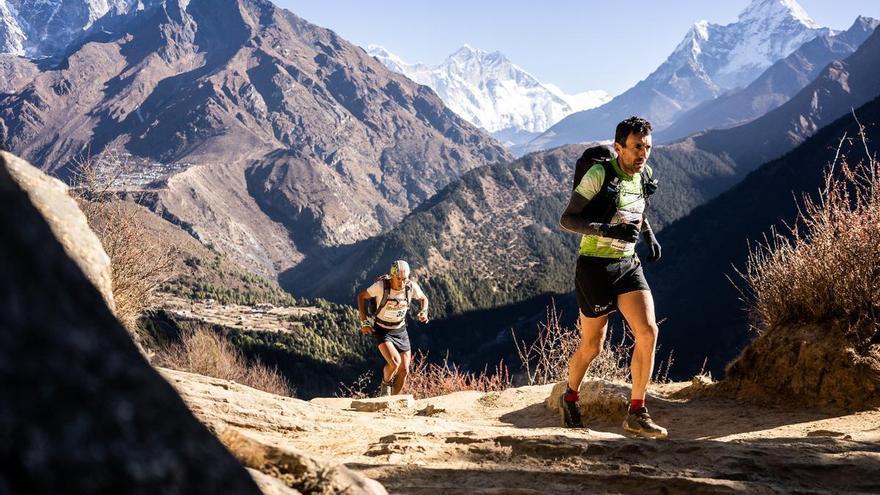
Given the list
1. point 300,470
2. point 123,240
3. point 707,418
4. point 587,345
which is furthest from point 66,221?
point 123,240

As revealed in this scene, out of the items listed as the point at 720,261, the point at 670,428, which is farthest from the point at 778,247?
the point at 720,261

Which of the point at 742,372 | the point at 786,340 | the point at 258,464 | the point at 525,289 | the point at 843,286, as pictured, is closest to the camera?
the point at 258,464

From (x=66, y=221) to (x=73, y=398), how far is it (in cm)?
299

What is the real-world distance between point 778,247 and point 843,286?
4.33ft

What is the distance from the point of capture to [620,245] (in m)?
4.62

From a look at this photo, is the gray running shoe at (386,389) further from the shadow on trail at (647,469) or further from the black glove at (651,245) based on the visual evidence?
the shadow on trail at (647,469)

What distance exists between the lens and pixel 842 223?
231 inches

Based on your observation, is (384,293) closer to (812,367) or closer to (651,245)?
(651,245)

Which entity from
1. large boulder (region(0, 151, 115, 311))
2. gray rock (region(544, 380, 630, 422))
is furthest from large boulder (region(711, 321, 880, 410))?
large boulder (region(0, 151, 115, 311))

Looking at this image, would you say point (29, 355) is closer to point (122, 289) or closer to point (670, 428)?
point (670, 428)

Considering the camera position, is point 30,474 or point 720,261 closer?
point 30,474

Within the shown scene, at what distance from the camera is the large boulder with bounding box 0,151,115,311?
3.06m

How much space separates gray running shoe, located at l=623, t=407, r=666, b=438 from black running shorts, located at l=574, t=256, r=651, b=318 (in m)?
0.84

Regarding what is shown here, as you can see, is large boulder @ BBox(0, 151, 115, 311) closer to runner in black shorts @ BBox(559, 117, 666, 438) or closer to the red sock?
runner in black shorts @ BBox(559, 117, 666, 438)
